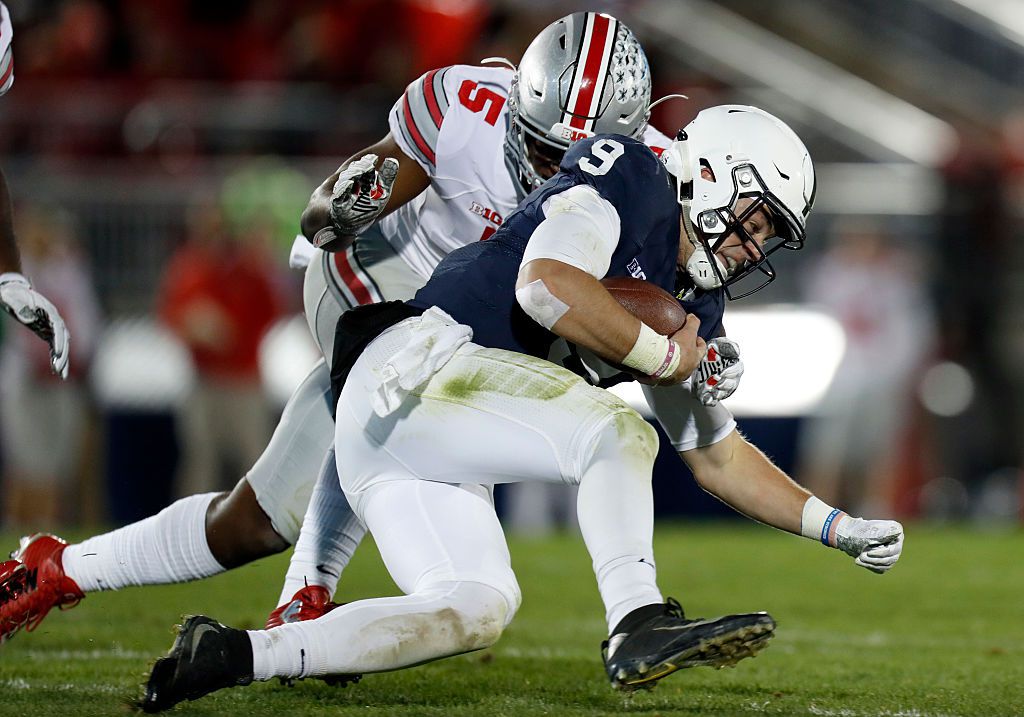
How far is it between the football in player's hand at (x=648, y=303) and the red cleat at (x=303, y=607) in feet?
4.49

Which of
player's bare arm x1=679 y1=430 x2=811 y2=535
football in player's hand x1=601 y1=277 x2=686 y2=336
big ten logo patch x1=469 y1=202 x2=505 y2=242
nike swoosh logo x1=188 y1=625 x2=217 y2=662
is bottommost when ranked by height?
nike swoosh logo x1=188 y1=625 x2=217 y2=662

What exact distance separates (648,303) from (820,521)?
790 mm

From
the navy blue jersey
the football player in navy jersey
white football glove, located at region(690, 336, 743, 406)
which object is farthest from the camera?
white football glove, located at region(690, 336, 743, 406)

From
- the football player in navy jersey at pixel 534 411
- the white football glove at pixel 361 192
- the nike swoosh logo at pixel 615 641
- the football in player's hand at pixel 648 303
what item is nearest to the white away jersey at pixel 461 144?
the white football glove at pixel 361 192

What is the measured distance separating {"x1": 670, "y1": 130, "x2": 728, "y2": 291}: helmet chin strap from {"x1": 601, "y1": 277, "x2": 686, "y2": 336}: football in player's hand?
0.24 meters

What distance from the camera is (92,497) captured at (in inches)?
391

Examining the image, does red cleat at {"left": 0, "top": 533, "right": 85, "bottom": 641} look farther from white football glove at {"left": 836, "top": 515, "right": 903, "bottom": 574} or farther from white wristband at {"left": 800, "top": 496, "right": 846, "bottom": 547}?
white football glove at {"left": 836, "top": 515, "right": 903, "bottom": 574}

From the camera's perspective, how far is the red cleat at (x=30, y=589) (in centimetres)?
410

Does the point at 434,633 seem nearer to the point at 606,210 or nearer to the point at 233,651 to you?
the point at 233,651

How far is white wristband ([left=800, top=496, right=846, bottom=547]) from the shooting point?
367 centimetres

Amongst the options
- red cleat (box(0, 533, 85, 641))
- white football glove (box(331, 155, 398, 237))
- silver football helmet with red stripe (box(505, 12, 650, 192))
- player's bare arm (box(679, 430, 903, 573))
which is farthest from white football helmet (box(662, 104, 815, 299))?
red cleat (box(0, 533, 85, 641))

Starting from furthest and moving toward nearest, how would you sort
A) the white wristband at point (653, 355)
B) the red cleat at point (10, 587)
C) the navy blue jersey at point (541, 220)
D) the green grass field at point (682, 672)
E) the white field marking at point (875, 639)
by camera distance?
1. the white field marking at point (875, 639)
2. the red cleat at point (10, 587)
3. the green grass field at point (682, 672)
4. the navy blue jersey at point (541, 220)
5. the white wristband at point (653, 355)

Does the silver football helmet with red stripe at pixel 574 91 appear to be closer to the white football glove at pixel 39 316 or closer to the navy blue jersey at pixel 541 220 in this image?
the navy blue jersey at pixel 541 220

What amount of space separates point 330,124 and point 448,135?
23.5 ft
